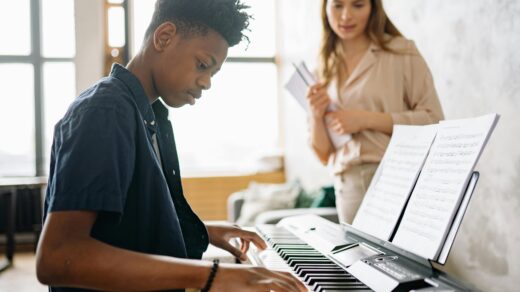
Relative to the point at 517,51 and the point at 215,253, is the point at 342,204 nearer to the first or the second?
the point at 215,253

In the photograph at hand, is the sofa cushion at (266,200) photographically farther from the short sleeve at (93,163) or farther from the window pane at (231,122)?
the short sleeve at (93,163)

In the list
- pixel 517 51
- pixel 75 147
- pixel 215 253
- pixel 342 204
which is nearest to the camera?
pixel 75 147

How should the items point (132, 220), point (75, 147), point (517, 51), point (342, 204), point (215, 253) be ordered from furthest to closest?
point (517, 51), point (342, 204), point (215, 253), point (132, 220), point (75, 147)

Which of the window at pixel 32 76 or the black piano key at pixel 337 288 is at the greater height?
the window at pixel 32 76

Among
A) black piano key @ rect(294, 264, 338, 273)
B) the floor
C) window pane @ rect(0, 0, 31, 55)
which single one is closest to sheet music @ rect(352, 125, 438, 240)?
black piano key @ rect(294, 264, 338, 273)

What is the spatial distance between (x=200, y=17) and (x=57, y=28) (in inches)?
231

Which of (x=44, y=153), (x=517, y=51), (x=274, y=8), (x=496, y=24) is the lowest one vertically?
(x=44, y=153)

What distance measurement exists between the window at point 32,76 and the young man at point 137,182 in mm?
5489

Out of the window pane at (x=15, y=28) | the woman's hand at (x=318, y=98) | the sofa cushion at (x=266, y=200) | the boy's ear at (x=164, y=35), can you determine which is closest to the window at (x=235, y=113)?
the window pane at (x=15, y=28)

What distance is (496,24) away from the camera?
87.4 inches

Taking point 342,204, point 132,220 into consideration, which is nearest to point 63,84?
point 342,204

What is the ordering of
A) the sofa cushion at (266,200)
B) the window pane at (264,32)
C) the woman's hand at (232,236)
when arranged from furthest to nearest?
the window pane at (264,32) < the sofa cushion at (266,200) < the woman's hand at (232,236)

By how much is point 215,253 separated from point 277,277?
801 millimetres

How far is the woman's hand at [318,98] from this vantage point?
74.7 inches
